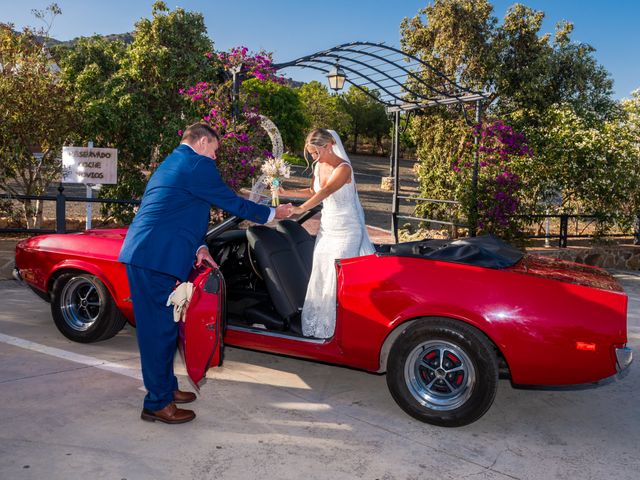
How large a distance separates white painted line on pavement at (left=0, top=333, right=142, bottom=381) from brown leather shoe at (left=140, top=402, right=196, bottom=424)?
835 mm

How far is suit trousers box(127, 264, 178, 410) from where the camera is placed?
4.06 m

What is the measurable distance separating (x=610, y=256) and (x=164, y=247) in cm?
1067

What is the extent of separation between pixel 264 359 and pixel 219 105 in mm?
5831

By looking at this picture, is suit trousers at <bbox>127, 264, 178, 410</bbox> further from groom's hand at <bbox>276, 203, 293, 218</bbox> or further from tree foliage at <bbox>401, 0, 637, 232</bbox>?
tree foliage at <bbox>401, 0, 637, 232</bbox>

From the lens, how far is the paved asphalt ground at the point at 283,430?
3646 millimetres

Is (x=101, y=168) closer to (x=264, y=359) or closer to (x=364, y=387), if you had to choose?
(x=264, y=359)

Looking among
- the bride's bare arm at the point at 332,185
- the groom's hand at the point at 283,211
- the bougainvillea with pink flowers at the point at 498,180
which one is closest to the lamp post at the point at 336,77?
the bougainvillea with pink flowers at the point at 498,180

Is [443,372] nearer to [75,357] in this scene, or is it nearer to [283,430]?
[283,430]

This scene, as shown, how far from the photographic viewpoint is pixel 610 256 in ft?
41.1

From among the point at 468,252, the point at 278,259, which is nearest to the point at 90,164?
the point at 278,259

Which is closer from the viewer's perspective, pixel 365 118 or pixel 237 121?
pixel 237 121

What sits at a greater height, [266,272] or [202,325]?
[266,272]

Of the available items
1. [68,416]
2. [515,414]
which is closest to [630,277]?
[515,414]

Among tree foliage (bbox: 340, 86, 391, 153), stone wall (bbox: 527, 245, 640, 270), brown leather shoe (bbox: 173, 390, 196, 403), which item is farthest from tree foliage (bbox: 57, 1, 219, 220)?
tree foliage (bbox: 340, 86, 391, 153)
